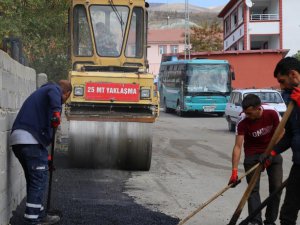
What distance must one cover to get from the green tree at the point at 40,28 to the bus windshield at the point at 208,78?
14572 millimetres

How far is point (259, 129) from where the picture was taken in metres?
7.07

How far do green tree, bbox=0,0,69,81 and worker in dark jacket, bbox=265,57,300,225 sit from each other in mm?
6709

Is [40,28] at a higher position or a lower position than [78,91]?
higher

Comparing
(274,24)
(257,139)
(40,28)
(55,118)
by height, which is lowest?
(257,139)

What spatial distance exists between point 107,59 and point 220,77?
768 inches

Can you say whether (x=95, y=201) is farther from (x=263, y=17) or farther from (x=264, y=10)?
(x=264, y=10)

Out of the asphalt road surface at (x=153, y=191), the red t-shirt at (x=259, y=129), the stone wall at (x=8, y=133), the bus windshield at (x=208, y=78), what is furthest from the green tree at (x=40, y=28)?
the bus windshield at (x=208, y=78)

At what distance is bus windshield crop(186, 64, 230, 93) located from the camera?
102 feet

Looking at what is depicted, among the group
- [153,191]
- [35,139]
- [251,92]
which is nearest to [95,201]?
[153,191]

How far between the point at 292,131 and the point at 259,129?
4.96 ft

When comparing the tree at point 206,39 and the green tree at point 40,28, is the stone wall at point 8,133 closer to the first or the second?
the green tree at point 40,28

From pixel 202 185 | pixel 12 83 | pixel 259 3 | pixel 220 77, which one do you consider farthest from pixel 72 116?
pixel 259 3

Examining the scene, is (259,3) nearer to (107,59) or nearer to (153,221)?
(107,59)

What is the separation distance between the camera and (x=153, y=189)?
10070 millimetres
